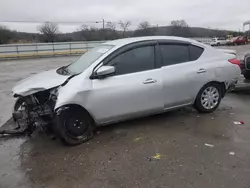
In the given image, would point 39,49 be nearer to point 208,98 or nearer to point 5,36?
point 5,36

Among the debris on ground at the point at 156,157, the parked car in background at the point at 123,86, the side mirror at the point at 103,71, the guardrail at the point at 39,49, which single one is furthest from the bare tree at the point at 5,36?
the debris on ground at the point at 156,157

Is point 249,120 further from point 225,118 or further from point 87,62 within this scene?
point 87,62

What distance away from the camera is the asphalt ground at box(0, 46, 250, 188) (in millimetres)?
3287

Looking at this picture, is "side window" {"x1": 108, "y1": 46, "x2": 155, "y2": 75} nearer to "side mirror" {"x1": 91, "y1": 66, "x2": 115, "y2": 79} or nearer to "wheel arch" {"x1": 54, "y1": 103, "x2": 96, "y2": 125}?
"side mirror" {"x1": 91, "y1": 66, "x2": 115, "y2": 79}

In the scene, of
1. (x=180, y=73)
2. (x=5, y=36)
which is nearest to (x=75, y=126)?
(x=180, y=73)

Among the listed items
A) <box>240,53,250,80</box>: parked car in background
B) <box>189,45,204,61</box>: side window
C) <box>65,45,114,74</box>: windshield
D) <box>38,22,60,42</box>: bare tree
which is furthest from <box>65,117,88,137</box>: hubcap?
<box>38,22,60,42</box>: bare tree

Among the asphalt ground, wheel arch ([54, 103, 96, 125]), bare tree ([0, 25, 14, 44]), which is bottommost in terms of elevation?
the asphalt ground

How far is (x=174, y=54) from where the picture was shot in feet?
17.1

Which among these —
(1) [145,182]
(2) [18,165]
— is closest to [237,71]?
(1) [145,182]

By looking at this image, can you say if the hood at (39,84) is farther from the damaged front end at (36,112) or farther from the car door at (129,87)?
the car door at (129,87)

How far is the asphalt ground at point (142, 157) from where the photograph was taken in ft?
10.8

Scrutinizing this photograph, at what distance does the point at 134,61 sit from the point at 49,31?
43.7 meters

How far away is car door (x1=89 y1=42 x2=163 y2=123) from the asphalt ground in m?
0.43

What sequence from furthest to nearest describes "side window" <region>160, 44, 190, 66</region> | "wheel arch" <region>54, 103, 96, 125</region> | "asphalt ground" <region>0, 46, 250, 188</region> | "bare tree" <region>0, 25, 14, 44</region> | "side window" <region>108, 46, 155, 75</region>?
1. "bare tree" <region>0, 25, 14, 44</region>
2. "side window" <region>160, 44, 190, 66</region>
3. "side window" <region>108, 46, 155, 75</region>
4. "wheel arch" <region>54, 103, 96, 125</region>
5. "asphalt ground" <region>0, 46, 250, 188</region>
